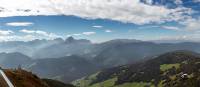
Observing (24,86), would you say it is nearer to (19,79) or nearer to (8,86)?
(19,79)

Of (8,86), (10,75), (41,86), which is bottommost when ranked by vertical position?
(41,86)

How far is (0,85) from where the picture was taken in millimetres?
66938

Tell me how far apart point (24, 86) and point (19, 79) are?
8709 mm

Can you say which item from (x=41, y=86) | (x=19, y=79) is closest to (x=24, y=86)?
(x=19, y=79)

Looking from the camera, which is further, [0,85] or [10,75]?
[10,75]

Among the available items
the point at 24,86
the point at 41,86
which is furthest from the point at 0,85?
the point at 41,86

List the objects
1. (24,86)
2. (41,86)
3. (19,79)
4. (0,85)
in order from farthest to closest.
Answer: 1. (41,86)
2. (19,79)
3. (24,86)
4. (0,85)

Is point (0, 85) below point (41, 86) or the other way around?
the other way around

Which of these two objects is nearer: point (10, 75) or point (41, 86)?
point (10, 75)

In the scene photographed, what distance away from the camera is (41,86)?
4747 inches

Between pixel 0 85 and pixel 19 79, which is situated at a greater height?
pixel 0 85

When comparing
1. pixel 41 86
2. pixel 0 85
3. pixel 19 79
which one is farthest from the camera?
pixel 41 86

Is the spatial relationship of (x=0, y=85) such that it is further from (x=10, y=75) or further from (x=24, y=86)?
(x=10, y=75)

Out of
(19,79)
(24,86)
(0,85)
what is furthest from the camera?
(19,79)
